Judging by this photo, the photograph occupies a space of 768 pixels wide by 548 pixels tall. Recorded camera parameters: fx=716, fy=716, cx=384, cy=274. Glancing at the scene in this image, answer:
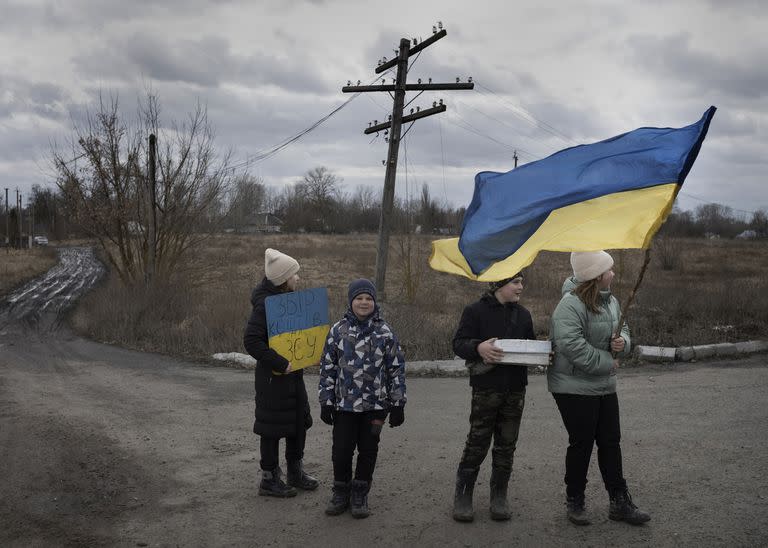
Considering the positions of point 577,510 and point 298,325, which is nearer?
point 577,510

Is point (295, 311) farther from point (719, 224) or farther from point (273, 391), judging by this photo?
point (719, 224)

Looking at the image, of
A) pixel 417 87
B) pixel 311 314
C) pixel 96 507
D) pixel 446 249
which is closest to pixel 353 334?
pixel 311 314

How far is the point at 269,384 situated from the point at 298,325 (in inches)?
19.3

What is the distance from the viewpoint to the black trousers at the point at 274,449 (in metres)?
5.37

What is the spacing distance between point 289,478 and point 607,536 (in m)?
2.38

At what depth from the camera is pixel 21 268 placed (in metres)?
40.9

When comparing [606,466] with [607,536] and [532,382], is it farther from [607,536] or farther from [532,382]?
[532,382]

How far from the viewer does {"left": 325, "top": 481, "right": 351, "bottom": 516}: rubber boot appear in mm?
5004

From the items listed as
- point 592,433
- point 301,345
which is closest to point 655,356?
point 592,433

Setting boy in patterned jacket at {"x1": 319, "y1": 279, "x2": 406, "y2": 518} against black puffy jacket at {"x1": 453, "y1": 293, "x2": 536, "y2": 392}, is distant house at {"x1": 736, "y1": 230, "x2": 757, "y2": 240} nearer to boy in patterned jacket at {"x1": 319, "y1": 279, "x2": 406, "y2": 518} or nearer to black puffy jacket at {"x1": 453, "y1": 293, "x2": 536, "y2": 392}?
black puffy jacket at {"x1": 453, "y1": 293, "x2": 536, "y2": 392}

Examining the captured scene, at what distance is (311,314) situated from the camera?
5.49 meters

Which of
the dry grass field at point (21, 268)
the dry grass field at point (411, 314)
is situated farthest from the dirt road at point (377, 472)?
the dry grass field at point (21, 268)

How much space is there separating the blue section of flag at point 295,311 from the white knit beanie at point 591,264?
6.32ft

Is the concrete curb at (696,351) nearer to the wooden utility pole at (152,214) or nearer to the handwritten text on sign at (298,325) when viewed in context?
the handwritten text on sign at (298,325)
